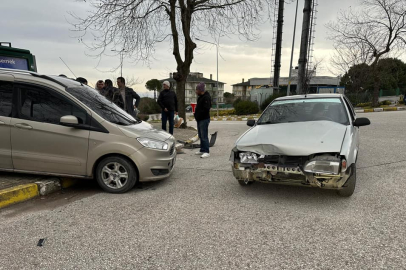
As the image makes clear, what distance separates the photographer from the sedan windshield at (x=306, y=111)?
4645mm

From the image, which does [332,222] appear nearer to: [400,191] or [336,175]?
[336,175]

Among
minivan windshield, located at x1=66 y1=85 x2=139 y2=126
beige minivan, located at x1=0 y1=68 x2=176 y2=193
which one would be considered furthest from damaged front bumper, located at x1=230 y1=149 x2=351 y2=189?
minivan windshield, located at x1=66 y1=85 x2=139 y2=126

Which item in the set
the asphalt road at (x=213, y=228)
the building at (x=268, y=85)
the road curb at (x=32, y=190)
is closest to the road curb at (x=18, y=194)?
the road curb at (x=32, y=190)

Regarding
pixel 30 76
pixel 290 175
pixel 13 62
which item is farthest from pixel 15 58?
pixel 290 175

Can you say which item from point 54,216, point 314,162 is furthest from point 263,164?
point 54,216

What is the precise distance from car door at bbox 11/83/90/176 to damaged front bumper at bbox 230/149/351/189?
2.50 meters

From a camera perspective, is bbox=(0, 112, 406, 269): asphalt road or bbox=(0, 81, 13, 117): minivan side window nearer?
bbox=(0, 112, 406, 269): asphalt road

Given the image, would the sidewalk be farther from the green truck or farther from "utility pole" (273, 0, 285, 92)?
"utility pole" (273, 0, 285, 92)

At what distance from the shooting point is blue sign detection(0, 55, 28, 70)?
25.6 ft

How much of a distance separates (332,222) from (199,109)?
4127mm

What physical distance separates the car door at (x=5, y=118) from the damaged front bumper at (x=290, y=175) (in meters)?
3.54

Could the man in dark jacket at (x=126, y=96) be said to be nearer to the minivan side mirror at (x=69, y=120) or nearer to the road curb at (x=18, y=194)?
the minivan side mirror at (x=69, y=120)

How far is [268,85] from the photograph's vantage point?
1556 inches

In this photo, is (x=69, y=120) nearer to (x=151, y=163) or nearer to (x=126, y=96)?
(x=151, y=163)
